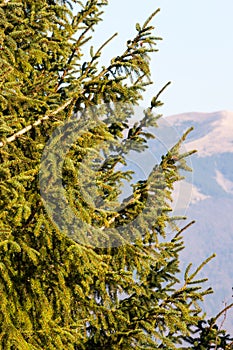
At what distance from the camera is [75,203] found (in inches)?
199

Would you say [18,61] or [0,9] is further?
[18,61]

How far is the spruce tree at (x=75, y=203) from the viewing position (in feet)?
16.2

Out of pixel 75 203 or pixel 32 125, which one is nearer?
pixel 75 203

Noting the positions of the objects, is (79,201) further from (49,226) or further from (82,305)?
(82,305)

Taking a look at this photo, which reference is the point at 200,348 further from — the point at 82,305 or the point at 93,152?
the point at 93,152

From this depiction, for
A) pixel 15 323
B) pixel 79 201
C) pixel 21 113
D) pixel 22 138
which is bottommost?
pixel 15 323

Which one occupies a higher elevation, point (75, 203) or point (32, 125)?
point (32, 125)

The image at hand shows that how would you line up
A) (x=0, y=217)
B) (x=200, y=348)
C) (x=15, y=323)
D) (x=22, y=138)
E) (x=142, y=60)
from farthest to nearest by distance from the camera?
(x=200, y=348)
(x=142, y=60)
(x=22, y=138)
(x=15, y=323)
(x=0, y=217)

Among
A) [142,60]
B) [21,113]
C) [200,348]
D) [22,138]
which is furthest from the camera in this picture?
[200,348]

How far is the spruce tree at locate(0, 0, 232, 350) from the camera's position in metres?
4.94

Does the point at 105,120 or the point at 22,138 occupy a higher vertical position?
the point at 105,120

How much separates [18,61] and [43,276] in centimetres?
241

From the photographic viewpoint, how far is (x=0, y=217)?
474 centimetres

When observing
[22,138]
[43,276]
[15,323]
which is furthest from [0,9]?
[15,323]
